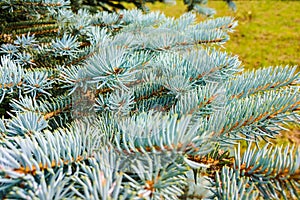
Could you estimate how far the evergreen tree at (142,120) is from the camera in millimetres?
395

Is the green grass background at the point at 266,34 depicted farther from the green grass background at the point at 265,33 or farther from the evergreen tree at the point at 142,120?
the evergreen tree at the point at 142,120

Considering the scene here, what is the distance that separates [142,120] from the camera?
464 millimetres

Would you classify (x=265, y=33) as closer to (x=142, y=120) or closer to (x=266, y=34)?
(x=266, y=34)

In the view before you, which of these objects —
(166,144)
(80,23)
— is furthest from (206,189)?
(80,23)

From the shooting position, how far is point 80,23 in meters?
0.91

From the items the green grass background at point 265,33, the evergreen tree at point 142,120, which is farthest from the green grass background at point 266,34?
the evergreen tree at point 142,120

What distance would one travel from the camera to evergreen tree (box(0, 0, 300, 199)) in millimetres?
395

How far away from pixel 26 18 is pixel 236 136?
936 millimetres

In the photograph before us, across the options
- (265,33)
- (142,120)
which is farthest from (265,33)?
(142,120)

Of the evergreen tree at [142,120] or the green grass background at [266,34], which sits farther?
the green grass background at [266,34]

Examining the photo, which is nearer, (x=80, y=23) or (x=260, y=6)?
(x=80, y=23)

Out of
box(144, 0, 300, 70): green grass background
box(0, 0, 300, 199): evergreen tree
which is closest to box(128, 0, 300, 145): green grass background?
box(144, 0, 300, 70): green grass background

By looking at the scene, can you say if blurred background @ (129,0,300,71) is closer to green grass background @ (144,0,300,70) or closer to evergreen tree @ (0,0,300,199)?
green grass background @ (144,0,300,70)

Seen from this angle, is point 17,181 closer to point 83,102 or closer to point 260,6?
point 83,102
